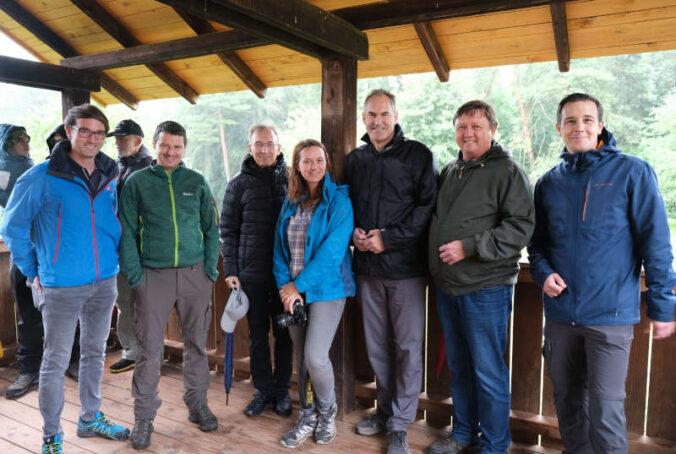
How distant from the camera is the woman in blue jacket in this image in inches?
98.9

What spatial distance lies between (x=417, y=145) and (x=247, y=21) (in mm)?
1079

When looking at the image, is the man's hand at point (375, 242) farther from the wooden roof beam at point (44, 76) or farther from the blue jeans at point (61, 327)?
the wooden roof beam at point (44, 76)

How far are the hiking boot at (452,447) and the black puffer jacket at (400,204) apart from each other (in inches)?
35.4

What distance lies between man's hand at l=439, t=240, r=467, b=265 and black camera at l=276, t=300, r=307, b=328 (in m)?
0.77

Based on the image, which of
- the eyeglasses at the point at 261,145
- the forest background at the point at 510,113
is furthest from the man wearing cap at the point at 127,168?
the forest background at the point at 510,113

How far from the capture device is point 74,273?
2.41 metres

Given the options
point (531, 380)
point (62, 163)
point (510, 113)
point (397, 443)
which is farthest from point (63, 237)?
point (510, 113)

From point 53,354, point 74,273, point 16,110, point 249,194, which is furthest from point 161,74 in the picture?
point 16,110

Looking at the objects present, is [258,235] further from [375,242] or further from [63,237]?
[63,237]

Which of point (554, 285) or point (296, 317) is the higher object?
point (554, 285)

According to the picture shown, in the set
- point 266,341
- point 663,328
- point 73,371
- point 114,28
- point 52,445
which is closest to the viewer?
point 663,328

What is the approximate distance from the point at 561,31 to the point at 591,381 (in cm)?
194

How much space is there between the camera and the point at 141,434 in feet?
8.69

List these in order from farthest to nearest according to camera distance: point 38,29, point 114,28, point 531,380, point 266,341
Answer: point 38,29, point 114,28, point 266,341, point 531,380
